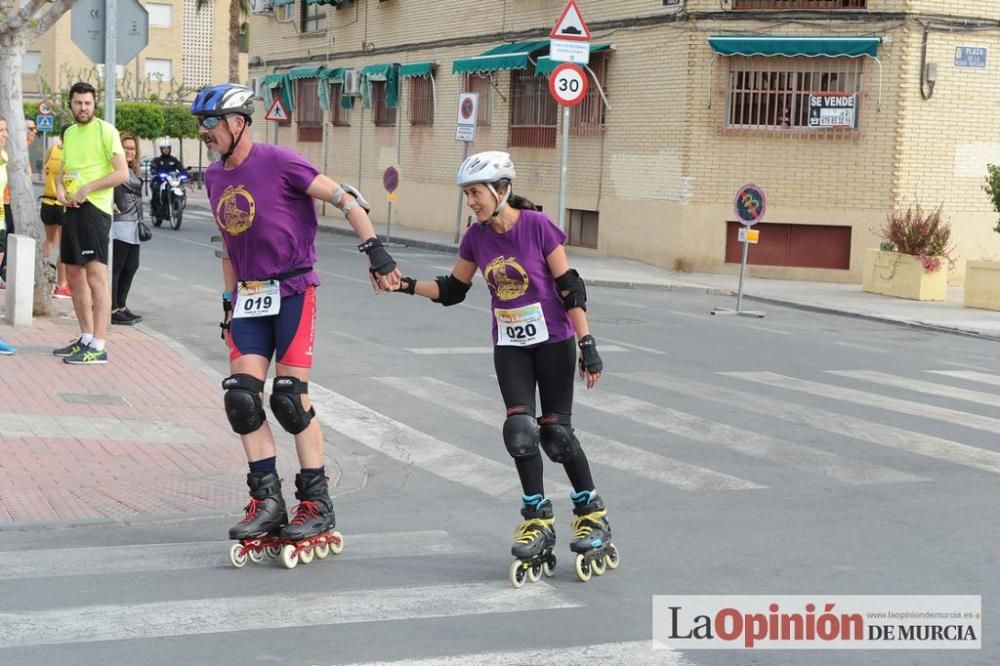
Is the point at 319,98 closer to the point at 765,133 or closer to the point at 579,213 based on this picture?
the point at 579,213

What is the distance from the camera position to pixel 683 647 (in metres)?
5.31

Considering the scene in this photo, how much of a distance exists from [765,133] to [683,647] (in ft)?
68.8

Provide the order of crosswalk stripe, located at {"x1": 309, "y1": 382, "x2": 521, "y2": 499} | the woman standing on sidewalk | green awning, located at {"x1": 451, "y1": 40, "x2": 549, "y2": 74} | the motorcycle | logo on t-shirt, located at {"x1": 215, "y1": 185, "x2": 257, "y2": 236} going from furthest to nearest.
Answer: the motorcycle
green awning, located at {"x1": 451, "y1": 40, "x2": 549, "y2": 74}
the woman standing on sidewalk
crosswalk stripe, located at {"x1": 309, "y1": 382, "x2": 521, "y2": 499}
logo on t-shirt, located at {"x1": 215, "y1": 185, "x2": 257, "y2": 236}

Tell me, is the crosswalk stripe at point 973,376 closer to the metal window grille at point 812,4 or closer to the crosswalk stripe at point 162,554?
the crosswalk stripe at point 162,554

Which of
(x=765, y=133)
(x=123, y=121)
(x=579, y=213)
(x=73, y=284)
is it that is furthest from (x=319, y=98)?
(x=73, y=284)

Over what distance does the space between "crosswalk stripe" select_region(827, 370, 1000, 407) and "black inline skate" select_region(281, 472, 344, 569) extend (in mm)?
7037

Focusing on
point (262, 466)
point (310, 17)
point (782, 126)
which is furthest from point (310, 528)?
point (310, 17)

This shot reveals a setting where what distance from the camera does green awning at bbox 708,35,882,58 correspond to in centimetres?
2447

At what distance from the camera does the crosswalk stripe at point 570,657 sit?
5.03 metres

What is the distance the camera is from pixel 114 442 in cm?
879

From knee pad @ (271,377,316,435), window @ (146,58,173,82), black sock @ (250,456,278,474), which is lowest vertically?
black sock @ (250,456,278,474)

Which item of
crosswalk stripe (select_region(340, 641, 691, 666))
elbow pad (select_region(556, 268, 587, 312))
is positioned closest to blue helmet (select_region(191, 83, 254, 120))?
elbow pad (select_region(556, 268, 587, 312))

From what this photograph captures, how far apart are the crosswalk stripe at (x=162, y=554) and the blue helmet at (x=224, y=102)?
196 cm

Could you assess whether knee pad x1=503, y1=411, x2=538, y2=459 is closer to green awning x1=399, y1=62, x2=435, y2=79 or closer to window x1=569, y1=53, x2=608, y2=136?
window x1=569, y1=53, x2=608, y2=136
